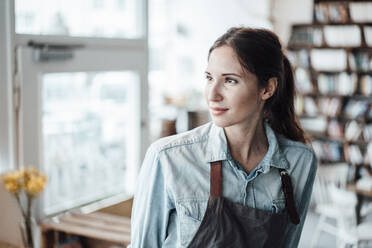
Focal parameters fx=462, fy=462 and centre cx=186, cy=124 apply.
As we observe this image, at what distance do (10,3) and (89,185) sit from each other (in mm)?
1429

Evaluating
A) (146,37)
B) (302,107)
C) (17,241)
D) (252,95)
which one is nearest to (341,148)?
(302,107)

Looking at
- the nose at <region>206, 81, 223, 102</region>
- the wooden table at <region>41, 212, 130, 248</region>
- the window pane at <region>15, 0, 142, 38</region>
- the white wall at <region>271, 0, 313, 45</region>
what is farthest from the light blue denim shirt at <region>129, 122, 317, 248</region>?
the white wall at <region>271, 0, 313, 45</region>

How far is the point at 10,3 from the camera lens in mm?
2668

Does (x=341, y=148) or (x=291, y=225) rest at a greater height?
(x=291, y=225)

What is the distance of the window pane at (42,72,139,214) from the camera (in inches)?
121

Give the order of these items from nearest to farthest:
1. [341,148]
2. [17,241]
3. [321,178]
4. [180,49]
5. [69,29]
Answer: [17,241] → [69,29] → [321,178] → [341,148] → [180,49]

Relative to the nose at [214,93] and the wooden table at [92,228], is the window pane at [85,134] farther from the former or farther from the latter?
the nose at [214,93]

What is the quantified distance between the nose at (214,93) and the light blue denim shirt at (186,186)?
12 cm

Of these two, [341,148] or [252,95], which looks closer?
[252,95]

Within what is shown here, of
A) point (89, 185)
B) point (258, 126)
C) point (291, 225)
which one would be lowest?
point (89, 185)

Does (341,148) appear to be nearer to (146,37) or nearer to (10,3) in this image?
(146,37)

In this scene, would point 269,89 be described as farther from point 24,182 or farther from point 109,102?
point 109,102

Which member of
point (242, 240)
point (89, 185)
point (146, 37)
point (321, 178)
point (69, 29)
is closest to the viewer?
point (242, 240)

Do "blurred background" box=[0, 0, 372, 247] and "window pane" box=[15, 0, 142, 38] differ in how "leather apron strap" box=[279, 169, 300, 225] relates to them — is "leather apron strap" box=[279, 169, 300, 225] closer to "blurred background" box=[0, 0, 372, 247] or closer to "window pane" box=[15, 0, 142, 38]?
"blurred background" box=[0, 0, 372, 247]
